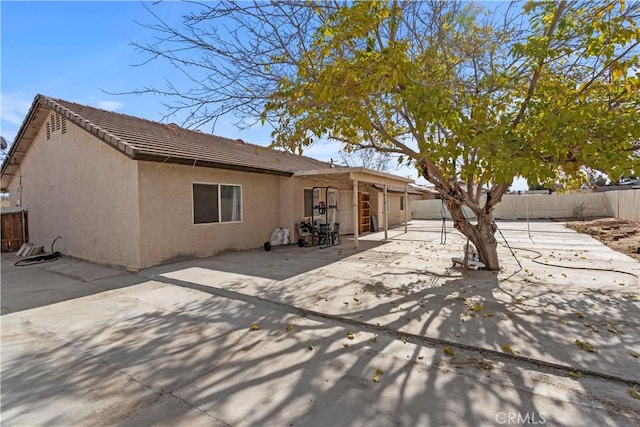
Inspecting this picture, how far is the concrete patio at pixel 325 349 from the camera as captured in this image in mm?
2428

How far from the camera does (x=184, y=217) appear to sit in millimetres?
8477

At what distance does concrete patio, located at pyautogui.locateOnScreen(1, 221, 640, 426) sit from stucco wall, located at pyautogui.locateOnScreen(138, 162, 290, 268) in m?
1.44

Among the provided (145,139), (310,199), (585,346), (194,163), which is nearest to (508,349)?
(585,346)

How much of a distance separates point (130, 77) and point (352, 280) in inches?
201

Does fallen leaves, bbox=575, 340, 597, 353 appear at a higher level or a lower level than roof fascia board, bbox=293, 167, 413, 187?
lower

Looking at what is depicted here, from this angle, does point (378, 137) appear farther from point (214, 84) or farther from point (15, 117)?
point (15, 117)

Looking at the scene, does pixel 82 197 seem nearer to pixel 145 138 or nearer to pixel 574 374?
pixel 145 138

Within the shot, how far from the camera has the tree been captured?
14.0 ft

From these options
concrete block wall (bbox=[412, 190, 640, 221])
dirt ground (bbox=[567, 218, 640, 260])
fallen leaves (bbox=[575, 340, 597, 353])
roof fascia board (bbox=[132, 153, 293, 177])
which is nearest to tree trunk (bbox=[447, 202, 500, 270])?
fallen leaves (bbox=[575, 340, 597, 353])

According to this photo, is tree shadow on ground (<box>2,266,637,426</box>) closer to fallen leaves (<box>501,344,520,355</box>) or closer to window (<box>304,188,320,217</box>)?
fallen leaves (<box>501,344,520,355</box>)

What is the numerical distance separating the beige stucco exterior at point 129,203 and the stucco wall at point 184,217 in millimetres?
24

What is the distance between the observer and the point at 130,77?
188 inches

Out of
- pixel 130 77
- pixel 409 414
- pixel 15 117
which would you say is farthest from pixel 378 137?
pixel 15 117

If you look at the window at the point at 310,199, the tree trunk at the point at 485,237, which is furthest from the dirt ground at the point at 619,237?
the window at the point at 310,199
